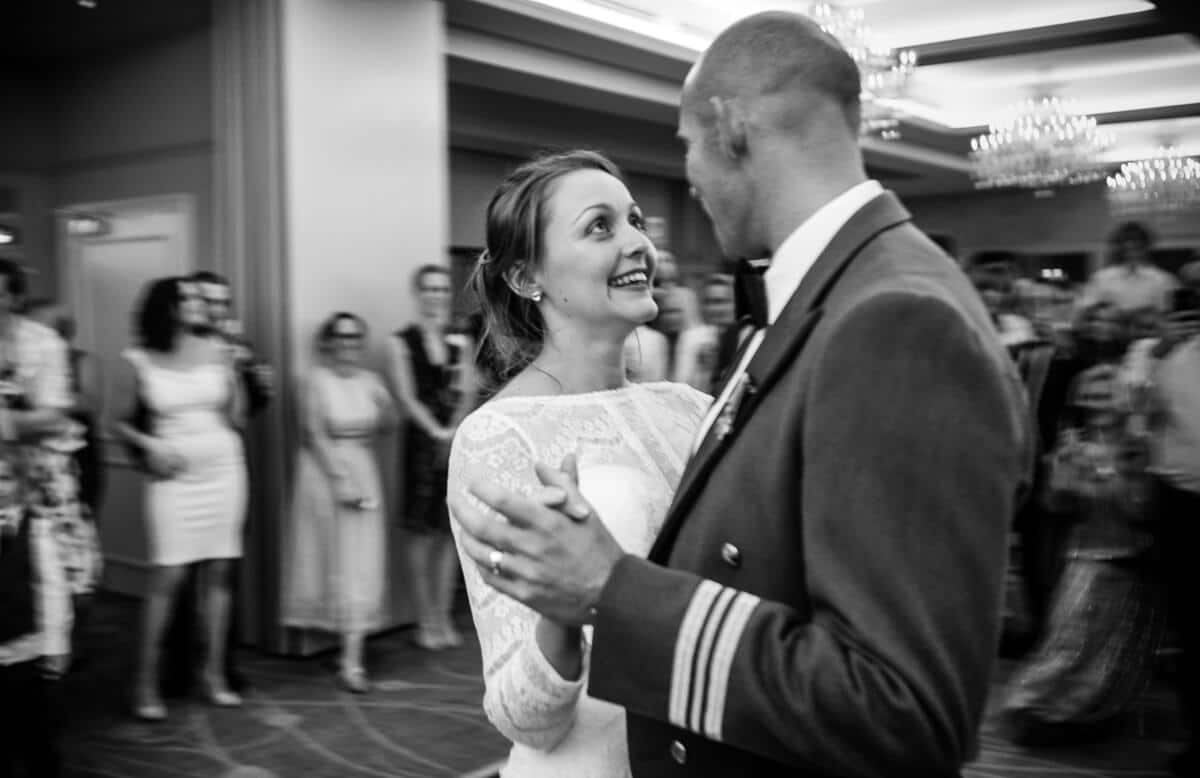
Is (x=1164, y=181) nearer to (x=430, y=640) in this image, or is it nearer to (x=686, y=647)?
(x=430, y=640)

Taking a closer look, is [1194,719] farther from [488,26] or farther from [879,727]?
[488,26]

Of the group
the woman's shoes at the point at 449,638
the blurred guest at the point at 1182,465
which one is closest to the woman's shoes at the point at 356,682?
the woman's shoes at the point at 449,638

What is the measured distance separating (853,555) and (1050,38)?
320 inches

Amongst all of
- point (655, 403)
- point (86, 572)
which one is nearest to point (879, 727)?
point (655, 403)

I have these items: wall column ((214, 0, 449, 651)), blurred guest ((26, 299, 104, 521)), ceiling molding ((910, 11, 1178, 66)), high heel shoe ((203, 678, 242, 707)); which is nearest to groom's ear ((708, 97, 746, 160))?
blurred guest ((26, 299, 104, 521))

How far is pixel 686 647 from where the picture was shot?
0.95 metres

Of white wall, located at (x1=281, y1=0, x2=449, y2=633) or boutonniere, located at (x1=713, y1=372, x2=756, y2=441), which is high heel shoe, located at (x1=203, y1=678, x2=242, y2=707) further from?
boutonniere, located at (x1=713, y1=372, x2=756, y2=441)

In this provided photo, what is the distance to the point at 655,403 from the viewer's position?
1.78 m

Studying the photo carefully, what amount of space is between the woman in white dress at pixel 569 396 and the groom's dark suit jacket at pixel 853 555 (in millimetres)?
408

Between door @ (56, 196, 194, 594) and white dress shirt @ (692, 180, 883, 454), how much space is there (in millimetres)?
5490

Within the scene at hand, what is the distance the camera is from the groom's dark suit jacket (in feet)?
2.79

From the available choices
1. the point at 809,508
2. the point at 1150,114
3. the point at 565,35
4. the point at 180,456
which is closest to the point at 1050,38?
the point at 565,35

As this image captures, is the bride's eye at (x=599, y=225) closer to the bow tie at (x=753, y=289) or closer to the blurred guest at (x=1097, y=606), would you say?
the bow tie at (x=753, y=289)

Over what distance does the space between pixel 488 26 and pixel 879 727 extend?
20.9 feet
